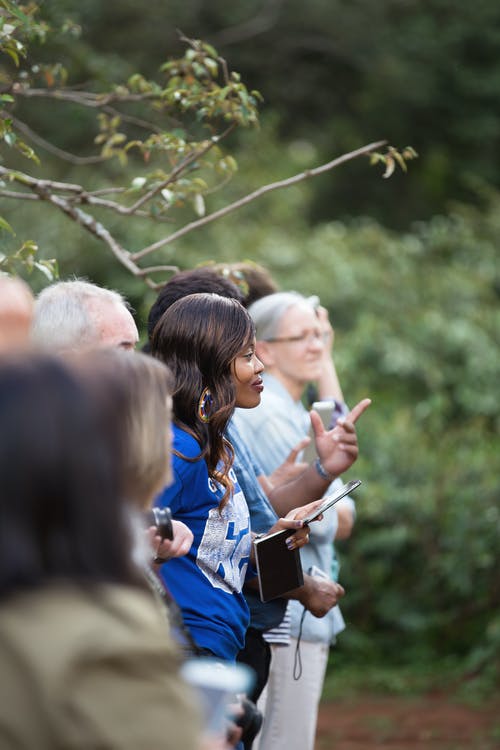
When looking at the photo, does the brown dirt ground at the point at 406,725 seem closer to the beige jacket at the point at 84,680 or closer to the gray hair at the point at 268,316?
the gray hair at the point at 268,316

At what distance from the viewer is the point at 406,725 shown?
6.82 meters

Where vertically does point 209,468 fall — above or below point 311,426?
above

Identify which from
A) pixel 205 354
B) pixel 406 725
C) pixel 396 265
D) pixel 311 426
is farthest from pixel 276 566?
pixel 396 265

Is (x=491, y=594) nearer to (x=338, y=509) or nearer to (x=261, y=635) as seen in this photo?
(x=338, y=509)

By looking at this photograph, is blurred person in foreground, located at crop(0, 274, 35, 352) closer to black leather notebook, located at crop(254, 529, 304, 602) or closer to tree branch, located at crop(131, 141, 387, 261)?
black leather notebook, located at crop(254, 529, 304, 602)

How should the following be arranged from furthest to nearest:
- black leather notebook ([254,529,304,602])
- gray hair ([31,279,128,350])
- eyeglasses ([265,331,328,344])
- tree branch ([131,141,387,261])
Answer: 1. eyeglasses ([265,331,328,344])
2. tree branch ([131,141,387,261])
3. black leather notebook ([254,529,304,602])
4. gray hair ([31,279,128,350])

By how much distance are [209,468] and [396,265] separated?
777cm

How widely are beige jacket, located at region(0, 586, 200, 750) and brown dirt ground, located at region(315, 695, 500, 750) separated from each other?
534 centimetres

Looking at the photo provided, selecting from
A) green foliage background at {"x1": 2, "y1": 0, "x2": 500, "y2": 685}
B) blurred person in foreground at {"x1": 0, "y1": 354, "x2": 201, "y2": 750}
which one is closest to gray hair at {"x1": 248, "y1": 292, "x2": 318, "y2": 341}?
green foliage background at {"x1": 2, "y1": 0, "x2": 500, "y2": 685}

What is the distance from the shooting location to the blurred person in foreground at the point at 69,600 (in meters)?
1.38

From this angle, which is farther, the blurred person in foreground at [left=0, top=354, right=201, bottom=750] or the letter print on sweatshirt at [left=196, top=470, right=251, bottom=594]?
the letter print on sweatshirt at [left=196, top=470, right=251, bottom=594]

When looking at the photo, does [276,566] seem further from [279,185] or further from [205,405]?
[279,185]

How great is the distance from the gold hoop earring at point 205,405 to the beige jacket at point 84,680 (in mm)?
1453

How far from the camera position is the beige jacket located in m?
1.37
